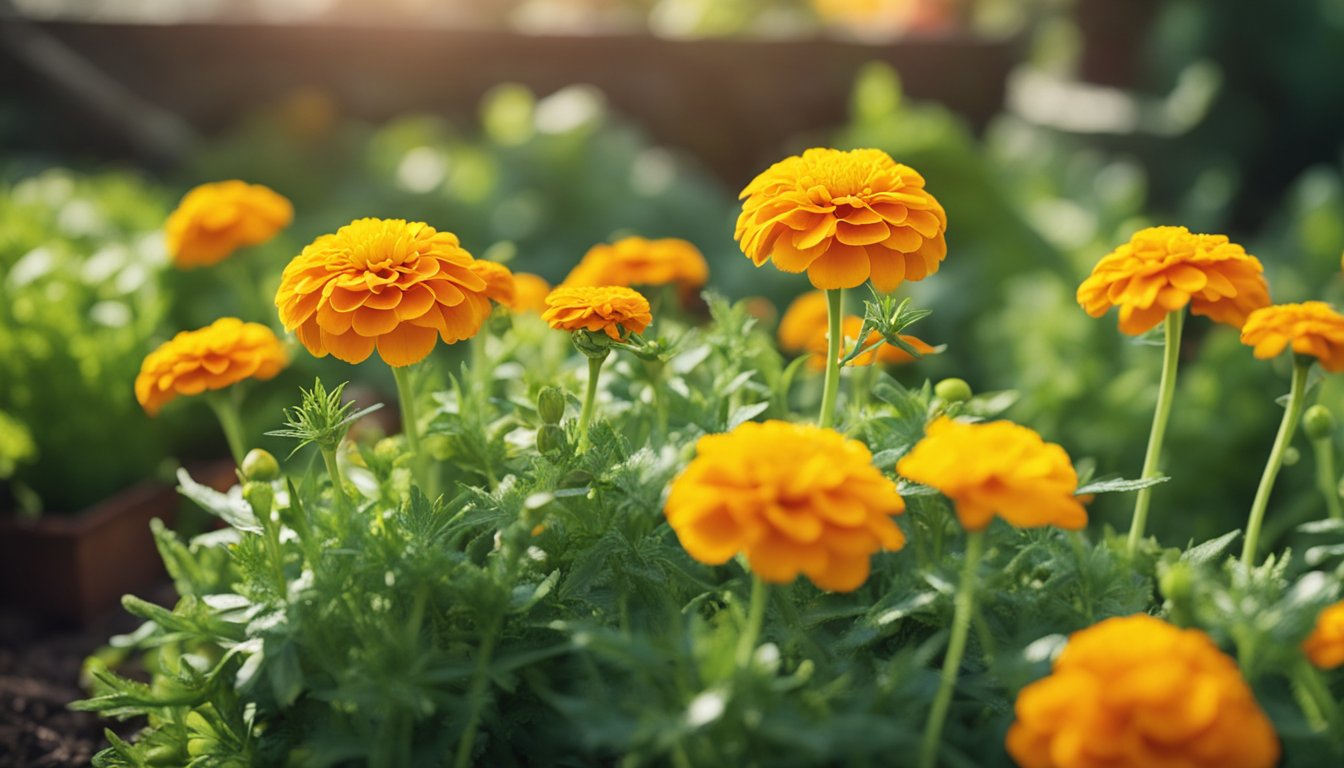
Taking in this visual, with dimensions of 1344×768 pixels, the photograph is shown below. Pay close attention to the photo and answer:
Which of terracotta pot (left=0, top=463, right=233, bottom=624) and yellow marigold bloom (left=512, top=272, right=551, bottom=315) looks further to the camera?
terracotta pot (left=0, top=463, right=233, bottom=624)

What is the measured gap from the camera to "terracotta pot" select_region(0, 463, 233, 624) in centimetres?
178

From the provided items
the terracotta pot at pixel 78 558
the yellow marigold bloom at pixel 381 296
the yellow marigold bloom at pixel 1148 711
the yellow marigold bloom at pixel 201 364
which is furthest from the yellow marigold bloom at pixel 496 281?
the terracotta pot at pixel 78 558

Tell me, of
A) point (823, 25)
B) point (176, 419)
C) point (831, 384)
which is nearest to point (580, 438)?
point (831, 384)

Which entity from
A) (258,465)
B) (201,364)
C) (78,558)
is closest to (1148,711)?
(258,465)

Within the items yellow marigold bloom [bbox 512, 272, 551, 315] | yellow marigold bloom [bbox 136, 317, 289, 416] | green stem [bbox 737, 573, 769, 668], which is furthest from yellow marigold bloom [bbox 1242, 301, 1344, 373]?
yellow marigold bloom [bbox 136, 317, 289, 416]

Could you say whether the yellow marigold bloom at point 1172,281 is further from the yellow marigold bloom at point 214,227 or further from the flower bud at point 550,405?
the yellow marigold bloom at point 214,227

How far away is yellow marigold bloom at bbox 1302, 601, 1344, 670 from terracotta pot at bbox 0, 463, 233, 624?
1597 millimetres

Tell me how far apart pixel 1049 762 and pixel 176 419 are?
176 centimetres

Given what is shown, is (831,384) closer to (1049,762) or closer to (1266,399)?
(1049,762)

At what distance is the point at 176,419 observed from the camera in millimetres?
2059

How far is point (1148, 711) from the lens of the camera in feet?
2.19

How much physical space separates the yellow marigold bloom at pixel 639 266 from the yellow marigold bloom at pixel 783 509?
553 millimetres

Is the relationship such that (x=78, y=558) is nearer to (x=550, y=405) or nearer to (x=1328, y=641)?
(x=550, y=405)

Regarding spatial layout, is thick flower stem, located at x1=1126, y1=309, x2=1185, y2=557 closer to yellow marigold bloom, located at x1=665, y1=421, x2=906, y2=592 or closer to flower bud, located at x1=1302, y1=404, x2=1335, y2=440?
flower bud, located at x1=1302, y1=404, x2=1335, y2=440
